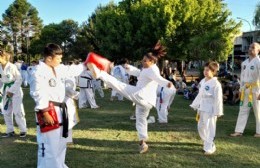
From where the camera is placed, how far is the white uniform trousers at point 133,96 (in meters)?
5.78

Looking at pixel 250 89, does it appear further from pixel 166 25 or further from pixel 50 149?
pixel 166 25

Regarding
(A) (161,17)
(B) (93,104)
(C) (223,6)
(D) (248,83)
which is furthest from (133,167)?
(C) (223,6)

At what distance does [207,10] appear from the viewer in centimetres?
3484

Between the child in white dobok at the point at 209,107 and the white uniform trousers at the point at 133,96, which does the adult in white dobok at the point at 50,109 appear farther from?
the child in white dobok at the point at 209,107

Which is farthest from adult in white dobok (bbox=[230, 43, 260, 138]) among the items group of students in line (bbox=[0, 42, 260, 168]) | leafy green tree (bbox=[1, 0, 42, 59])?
leafy green tree (bbox=[1, 0, 42, 59])

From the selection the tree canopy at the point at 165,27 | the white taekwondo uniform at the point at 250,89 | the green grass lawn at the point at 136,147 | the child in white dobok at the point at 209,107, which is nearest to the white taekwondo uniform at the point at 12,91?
the green grass lawn at the point at 136,147

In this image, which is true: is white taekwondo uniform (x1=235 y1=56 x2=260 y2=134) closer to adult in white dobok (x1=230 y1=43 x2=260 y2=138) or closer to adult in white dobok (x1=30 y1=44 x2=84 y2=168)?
adult in white dobok (x1=230 y1=43 x2=260 y2=138)

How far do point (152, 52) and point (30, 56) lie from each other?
63417mm

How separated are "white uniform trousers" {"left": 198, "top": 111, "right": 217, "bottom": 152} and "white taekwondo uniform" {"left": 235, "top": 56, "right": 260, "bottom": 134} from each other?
1719 millimetres

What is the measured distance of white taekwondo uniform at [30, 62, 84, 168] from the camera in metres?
4.86

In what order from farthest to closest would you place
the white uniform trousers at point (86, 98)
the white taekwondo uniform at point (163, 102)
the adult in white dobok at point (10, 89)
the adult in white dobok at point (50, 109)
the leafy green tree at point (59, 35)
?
the leafy green tree at point (59, 35) → the white uniform trousers at point (86, 98) → the white taekwondo uniform at point (163, 102) → the adult in white dobok at point (10, 89) → the adult in white dobok at point (50, 109)

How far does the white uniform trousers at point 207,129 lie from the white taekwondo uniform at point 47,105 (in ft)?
9.33

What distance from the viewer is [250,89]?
8133 mm

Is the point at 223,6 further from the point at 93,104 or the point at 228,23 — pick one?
the point at 93,104
